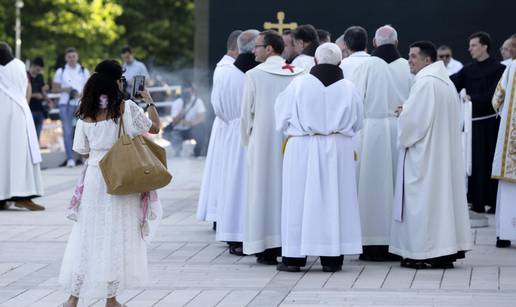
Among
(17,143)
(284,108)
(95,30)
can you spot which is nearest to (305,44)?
(284,108)

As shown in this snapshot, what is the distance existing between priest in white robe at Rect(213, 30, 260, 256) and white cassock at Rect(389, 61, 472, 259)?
1.73 m

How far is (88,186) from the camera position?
8812 millimetres

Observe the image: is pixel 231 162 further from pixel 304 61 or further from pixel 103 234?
pixel 103 234

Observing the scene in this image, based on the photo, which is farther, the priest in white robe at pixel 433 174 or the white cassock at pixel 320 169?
the priest in white robe at pixel 433 174

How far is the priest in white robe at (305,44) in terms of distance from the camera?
1194 cm

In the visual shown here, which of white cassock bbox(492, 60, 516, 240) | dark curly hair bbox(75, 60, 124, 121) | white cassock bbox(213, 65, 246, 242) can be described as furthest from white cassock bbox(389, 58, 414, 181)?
dark curly hair bbox(75, 60, 124, 121)

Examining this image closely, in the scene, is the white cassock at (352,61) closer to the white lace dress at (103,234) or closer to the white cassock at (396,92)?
the white cassock at (396,92)

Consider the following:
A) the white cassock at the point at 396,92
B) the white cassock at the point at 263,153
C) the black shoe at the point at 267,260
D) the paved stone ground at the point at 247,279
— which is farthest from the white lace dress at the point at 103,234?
the white cassock at the point at 396,92

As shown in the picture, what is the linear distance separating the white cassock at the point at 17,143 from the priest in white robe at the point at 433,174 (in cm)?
594

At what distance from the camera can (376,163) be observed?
1150 cm

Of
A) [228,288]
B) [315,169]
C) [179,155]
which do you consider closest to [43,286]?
[228,288]

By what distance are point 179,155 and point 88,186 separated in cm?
1646

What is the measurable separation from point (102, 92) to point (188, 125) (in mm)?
16167

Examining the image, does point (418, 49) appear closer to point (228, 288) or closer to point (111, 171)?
point (228, 288)
